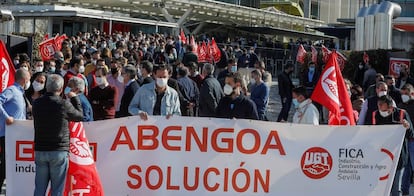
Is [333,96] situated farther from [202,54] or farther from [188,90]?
[202,54]

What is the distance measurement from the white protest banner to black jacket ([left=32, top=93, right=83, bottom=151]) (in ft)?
2.81

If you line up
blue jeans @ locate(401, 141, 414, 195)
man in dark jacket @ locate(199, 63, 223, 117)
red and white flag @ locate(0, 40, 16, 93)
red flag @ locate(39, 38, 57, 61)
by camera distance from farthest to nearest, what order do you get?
red flag @ locate(39, 38, 57, 61)
man in dark jacket @ locate(199, 63, 223, 117)
blue jeans @ locate(401, 141, 414, 195)
red and white flag @ locate(0, 40, 16, 93)

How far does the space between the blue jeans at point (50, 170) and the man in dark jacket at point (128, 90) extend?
299 centimetres

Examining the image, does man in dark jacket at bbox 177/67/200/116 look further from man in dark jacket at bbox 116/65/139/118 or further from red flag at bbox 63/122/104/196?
red flag at bbox 63/122/104/196

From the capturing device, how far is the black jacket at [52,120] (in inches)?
336

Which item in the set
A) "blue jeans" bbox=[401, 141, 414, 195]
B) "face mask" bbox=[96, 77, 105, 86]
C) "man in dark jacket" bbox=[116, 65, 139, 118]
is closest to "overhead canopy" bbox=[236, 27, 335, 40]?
"man in dark jacket" bbox=[116, 65, 139, 118]

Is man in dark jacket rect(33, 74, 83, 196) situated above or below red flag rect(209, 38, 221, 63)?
below

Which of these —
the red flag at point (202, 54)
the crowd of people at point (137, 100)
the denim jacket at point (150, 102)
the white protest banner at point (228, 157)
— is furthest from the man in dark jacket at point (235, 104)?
the red flag at point (202, 54)

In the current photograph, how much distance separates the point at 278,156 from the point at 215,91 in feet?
11.1

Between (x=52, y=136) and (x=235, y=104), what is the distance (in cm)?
310

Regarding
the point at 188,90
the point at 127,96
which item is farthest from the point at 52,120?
the point at 188,90

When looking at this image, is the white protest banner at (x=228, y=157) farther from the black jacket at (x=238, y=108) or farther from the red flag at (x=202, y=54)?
the red flag at (x=202, y=54)

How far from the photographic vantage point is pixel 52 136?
8562mm

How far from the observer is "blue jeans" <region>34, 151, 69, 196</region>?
8570 millimetres
